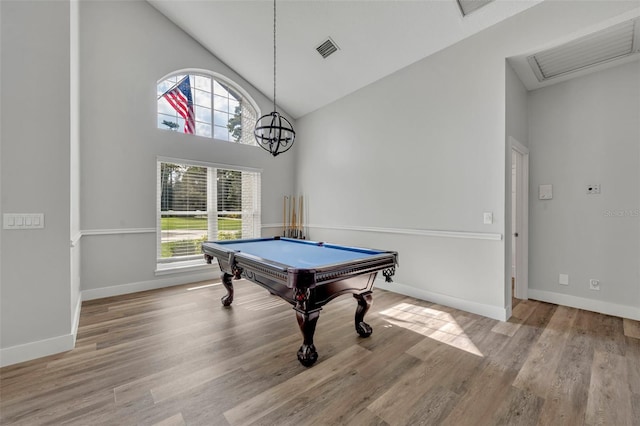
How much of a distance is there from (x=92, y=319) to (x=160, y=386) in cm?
181

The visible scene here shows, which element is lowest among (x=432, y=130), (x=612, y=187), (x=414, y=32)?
(x=612, y=187)

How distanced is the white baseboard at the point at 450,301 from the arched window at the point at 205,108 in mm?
3745

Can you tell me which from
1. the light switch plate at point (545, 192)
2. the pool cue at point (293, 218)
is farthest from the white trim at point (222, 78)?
the light switch plate at point (545, 192)

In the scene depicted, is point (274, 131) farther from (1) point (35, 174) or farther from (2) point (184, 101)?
(2) point (184, 101)

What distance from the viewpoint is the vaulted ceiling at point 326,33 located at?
10.5ft

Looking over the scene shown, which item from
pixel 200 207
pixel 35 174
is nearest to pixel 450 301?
pixel 200 207

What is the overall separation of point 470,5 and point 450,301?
343cm

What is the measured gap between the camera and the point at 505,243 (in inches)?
121

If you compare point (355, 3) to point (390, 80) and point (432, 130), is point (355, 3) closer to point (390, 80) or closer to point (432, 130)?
point (390, 80)

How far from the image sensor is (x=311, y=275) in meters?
1.99

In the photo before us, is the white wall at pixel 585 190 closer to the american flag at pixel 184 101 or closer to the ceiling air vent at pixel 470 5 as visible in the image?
the ceiling air vent at pixel 470 5

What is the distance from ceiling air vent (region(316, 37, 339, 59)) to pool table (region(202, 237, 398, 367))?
9.66ft

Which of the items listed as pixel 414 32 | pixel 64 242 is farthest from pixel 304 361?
pixel 414 32

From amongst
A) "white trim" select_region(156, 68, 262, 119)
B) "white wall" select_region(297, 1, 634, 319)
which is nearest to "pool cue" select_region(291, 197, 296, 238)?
"white wall" select_region(297, 1, 634, 319)
